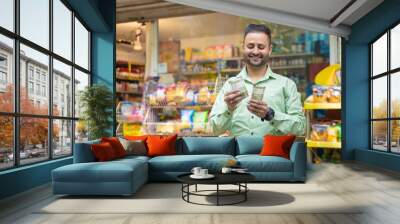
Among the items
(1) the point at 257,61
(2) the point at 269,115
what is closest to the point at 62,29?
(1) the point at 257,61

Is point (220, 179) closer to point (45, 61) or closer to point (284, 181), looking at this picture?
point (284, 181)

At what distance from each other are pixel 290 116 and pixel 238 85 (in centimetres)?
117

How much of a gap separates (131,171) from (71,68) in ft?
10.5

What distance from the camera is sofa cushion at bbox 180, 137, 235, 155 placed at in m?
6.39

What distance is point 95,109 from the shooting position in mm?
7535

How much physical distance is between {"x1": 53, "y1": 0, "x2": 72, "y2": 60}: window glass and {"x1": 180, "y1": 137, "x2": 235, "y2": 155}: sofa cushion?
2469 millimetres

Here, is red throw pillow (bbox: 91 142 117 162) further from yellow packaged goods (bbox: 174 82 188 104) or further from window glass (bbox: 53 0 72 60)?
yellow packaged goods (bbox: 174 82 188 104)

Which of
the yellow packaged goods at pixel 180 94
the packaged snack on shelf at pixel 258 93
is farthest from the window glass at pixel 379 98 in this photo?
the yellow packaged goods at pixel 180 94

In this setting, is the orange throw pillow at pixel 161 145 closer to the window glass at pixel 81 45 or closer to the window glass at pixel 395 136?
the window glass at pixel 81 45

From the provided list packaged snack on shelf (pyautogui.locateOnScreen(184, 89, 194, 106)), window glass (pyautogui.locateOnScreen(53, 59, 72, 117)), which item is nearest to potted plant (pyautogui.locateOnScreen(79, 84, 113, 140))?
window glass (pyautogui.locateOnScreen(53, 59, 72, 117))

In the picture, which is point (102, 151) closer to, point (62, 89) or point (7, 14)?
point (62, 89)

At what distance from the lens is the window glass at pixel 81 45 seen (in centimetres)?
742

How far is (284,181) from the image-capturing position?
5695 millimetres

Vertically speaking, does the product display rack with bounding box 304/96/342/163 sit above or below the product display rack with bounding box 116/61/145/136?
below
